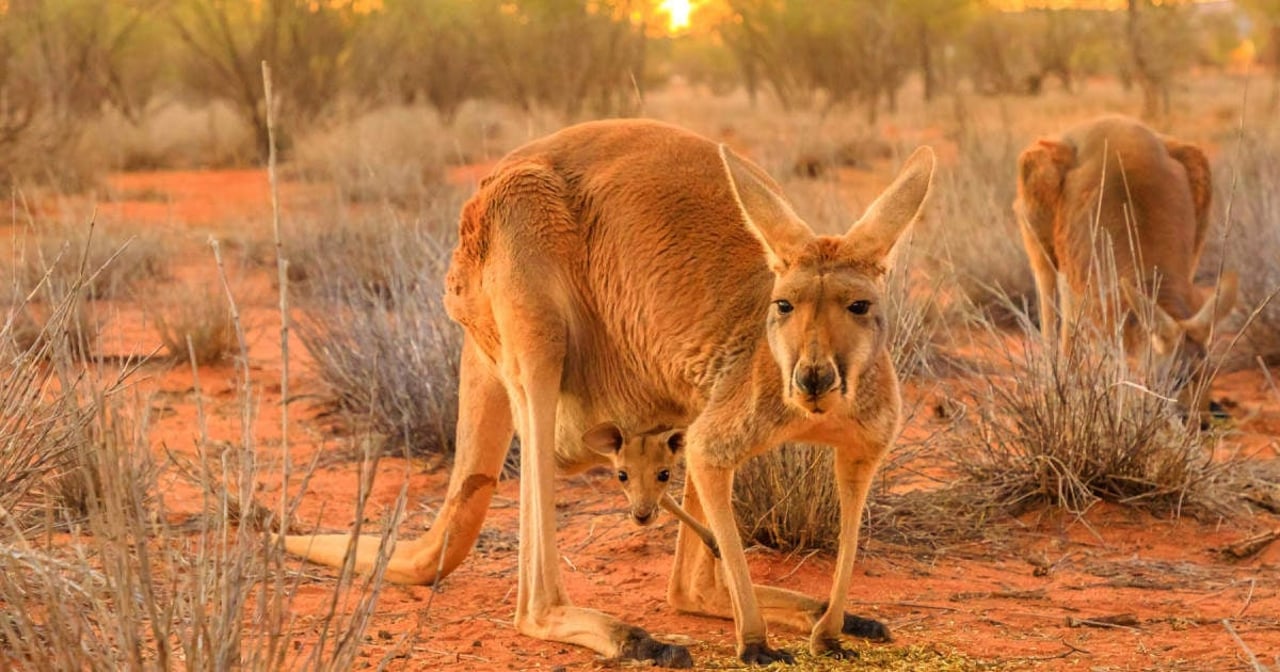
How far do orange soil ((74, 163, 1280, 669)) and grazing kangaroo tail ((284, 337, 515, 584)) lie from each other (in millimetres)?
139

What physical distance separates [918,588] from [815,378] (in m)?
1.96

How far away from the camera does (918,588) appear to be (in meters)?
5.46

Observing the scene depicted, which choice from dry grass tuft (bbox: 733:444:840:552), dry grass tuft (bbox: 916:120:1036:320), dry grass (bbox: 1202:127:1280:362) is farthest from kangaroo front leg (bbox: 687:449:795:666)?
dry grass tuft (bbox: 916:120:1036:320)

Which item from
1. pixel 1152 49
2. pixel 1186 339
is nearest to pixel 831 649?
pixel 1186 339

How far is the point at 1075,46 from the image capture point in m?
38.5

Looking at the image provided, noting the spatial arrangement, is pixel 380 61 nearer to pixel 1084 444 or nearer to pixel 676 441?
pixel 1084 444

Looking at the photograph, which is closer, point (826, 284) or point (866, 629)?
point (826, 284)

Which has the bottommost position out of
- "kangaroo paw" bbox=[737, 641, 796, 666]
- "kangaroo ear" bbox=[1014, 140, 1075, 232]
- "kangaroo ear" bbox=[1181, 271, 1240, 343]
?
"kangaroo paw" bbox=[737, 641, 796, 666]

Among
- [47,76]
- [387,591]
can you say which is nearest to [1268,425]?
[387,591]

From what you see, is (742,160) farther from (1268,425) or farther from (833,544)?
(1268,425)

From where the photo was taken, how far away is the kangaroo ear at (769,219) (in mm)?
4098

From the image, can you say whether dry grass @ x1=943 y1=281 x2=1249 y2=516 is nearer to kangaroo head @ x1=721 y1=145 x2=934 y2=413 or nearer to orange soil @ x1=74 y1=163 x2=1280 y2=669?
orange soil @ x1=74 y1=163 x2=1280 y2=669

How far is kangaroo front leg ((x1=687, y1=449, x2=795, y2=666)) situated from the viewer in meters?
4.34

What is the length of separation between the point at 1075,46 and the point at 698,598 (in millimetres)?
35979
